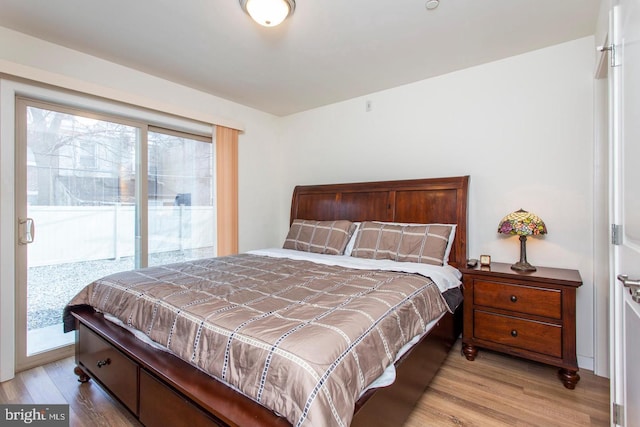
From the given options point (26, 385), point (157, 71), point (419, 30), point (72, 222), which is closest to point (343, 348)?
point (419, 30)

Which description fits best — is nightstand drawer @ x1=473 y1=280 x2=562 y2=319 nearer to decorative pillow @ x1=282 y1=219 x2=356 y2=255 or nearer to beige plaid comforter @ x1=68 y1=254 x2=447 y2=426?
beige plaid comforter @ x1=68 y1=254 x2=447 y2=426

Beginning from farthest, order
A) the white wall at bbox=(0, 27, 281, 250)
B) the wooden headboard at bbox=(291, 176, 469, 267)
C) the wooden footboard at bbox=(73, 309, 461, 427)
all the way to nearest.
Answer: the wooden headboard at bbox=(291, 176, 469, 267)
the white wall at bbox=(0, 27, 281, 250)
the wooden footboard at bbox=(73, 309, 461, 427)

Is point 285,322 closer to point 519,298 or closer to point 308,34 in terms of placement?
point 519,298

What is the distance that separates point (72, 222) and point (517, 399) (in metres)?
3.59

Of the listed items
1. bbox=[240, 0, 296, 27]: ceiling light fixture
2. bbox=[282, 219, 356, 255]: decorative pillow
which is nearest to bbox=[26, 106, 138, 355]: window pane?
bbox=[282, 219, 356, 255]: decorative pillow

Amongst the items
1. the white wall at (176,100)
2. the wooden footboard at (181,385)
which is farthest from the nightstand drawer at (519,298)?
the white wall at (176,100)

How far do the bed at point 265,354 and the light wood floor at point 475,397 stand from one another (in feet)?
0.42

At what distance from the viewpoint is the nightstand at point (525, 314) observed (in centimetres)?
Answer: 201

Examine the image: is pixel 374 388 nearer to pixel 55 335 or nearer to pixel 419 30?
pixel 419 30

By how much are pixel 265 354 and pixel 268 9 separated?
6.11 feet

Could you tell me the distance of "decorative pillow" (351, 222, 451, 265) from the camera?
8.26 feet

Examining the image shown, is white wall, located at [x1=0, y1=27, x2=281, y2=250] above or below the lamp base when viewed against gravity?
above

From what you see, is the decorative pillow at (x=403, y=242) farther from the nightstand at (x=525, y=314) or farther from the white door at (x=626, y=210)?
the white door at (x=626, y=210)

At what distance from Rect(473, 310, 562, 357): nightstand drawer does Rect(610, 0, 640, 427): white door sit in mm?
668
